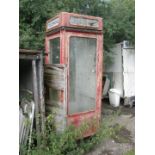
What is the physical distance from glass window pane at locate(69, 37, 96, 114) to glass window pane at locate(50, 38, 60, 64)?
11.2 inches

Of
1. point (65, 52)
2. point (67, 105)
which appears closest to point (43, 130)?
point (67, 105)

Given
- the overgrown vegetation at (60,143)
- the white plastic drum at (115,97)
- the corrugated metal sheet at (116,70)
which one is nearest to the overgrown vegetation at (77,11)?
the corrugated metal sheet at (116,70)

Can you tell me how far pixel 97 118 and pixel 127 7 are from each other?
4820 mm

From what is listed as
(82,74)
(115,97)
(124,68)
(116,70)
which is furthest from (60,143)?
(116,70)

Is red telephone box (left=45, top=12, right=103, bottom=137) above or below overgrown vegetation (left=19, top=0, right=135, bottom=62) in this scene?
below

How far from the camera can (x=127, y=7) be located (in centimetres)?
723

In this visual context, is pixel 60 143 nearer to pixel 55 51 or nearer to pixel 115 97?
pixel 55 51

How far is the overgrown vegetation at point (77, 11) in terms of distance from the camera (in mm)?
5133

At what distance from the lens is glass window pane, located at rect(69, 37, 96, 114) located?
356cm

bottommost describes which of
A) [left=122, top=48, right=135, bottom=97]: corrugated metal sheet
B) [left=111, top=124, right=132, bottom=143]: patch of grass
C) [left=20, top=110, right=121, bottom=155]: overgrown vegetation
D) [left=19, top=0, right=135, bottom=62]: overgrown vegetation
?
[left=111, top=124, right=132, bottom=143]: patch of grass

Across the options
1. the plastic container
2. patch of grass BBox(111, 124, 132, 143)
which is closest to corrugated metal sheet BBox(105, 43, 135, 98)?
the plastic container

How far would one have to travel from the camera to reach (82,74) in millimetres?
3705

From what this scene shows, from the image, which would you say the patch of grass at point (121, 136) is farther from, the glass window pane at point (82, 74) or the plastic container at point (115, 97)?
the plastic container at point (115, 97)

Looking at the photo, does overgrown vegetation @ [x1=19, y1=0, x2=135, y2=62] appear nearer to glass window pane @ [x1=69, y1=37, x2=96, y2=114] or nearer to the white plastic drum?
the white plastic drum
